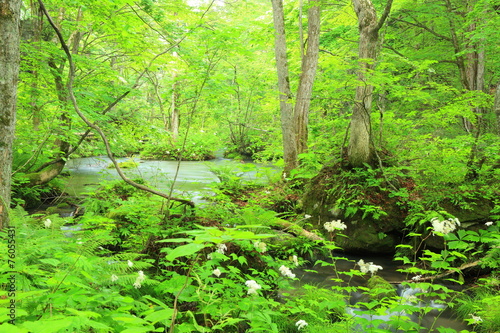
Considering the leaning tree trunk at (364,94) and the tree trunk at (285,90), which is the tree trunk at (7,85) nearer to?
the leaning tree trunk at (364,94)

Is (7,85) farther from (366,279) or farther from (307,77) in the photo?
(307,77)

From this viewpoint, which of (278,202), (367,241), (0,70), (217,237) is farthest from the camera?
(278,202)

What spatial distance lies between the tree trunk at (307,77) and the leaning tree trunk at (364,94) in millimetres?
1949

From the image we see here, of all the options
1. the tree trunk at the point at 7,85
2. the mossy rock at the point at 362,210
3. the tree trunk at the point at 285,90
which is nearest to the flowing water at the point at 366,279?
the mossy rock at the point at 362,210

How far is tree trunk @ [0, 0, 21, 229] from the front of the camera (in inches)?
83.2

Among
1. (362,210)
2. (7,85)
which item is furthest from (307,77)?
(7,85)

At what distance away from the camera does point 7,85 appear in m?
2.18

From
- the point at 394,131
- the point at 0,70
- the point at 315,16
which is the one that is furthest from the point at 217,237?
the point at 315,16

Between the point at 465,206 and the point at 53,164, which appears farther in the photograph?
the point at 53,164

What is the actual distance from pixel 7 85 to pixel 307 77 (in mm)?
7187

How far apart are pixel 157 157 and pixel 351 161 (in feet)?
47.0

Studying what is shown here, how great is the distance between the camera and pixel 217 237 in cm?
95

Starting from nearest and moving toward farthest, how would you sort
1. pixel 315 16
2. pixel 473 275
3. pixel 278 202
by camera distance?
pixel 473 275
pixel 278 202
pixel 315 16

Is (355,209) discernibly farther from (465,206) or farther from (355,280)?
(465,206)
